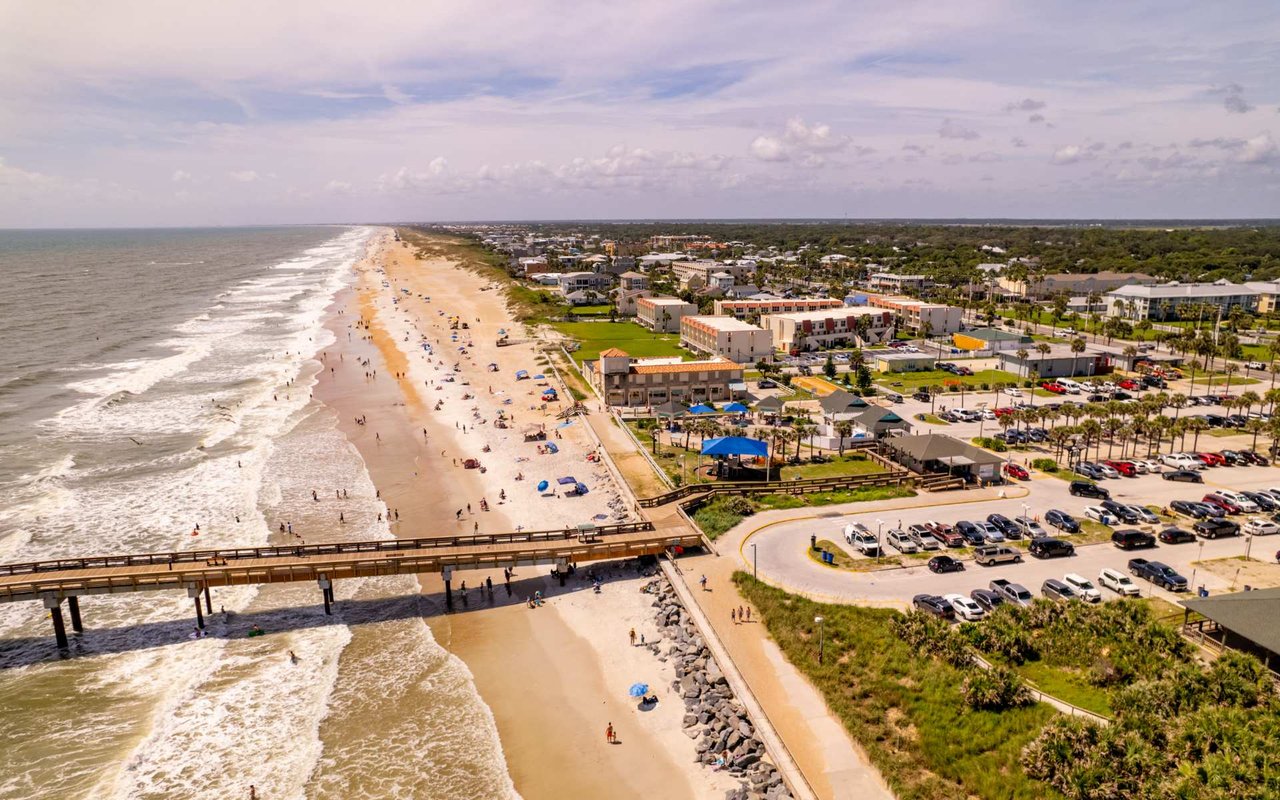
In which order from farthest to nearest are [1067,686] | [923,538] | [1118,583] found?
[923,538], [1118,583], [1067,686]

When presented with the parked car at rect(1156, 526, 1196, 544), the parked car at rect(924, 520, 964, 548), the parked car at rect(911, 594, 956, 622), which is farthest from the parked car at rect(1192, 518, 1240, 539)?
the parked car at rect(911, 594, 956, 622)

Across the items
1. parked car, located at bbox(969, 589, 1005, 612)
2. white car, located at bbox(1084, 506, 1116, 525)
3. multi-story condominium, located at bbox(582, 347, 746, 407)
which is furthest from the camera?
multi-story condominium, located at bbox(582, 347, 746, 407)

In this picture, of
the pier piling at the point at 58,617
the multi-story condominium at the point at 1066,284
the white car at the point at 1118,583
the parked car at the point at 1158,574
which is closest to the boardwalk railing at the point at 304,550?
the pier piling at the point at 58,617

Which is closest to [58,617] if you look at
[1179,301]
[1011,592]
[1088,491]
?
[1011,592]

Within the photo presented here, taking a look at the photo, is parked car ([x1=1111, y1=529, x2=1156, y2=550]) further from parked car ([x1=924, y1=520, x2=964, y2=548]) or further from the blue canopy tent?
the blue canopy tent

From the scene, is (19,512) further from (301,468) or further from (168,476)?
(301,468)

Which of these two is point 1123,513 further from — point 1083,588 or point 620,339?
point 620,339
